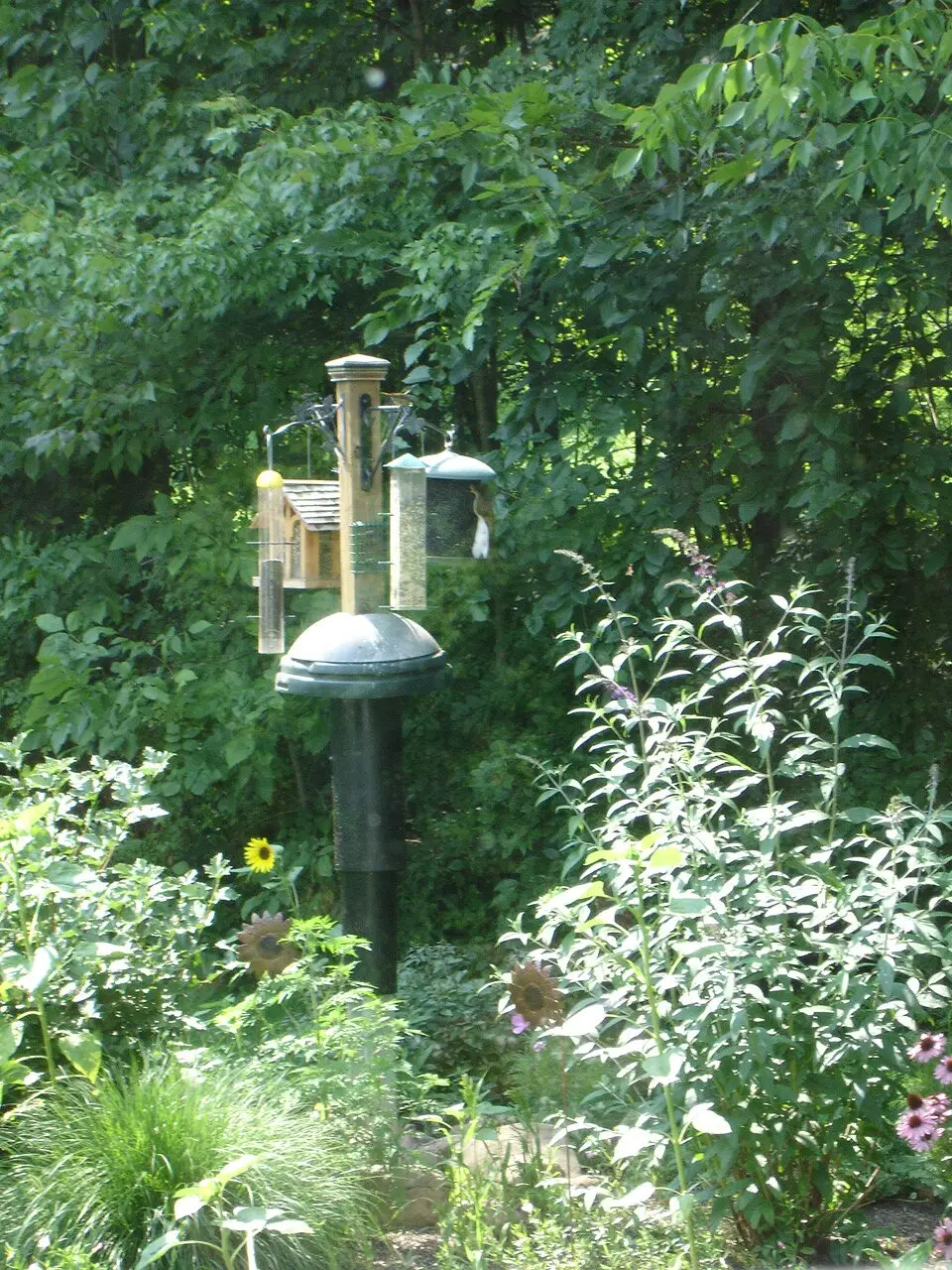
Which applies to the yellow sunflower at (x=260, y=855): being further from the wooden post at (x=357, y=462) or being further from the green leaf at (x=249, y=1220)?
the green leaf at (x=249, y=1220)

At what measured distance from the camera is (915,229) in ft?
13.5

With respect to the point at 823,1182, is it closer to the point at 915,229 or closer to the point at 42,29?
the point at 915,229

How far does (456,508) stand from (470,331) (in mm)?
783

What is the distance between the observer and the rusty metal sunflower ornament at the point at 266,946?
147 inches

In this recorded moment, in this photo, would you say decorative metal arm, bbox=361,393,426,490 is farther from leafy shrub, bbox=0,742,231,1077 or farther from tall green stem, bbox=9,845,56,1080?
tall green stem, bbox=9,845,56,1080

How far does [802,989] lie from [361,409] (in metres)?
1.73

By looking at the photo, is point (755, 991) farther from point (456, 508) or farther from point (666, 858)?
point (456, 508)

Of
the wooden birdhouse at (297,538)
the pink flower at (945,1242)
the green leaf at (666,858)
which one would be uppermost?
the wooden birdhouse at (297,538)

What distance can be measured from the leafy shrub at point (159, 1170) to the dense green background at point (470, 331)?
2144mm


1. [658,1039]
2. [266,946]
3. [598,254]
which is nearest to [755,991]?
[658,1039]

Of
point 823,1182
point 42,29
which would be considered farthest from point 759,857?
point 42,29

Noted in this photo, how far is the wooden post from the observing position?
3461 millimetres

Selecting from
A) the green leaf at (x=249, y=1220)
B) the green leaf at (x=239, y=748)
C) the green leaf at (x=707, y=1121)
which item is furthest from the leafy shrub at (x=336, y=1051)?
the green leaf at (x=239, y=748)

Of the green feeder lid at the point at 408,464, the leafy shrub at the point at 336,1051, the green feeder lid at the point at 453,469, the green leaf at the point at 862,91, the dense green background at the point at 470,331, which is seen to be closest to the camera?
the leafy shrub at the point at 336,1051
